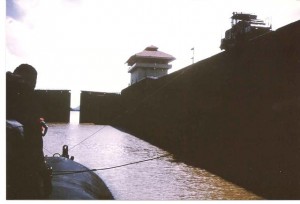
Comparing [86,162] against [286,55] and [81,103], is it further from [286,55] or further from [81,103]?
[81,103]

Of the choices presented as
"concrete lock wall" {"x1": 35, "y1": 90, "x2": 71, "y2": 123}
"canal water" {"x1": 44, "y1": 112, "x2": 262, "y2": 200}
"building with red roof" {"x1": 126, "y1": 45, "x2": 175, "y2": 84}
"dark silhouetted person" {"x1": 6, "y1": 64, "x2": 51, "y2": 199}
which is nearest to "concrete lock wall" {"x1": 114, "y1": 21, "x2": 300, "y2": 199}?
"canal water" {"x1": 44, "y1": 112, "x2": 262, "y2": 200}

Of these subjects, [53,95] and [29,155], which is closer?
[29,155]

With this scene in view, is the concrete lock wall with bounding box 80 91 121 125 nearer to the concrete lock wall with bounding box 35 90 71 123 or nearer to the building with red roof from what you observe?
the concrete lock wall with bounding box 35 90 71 123

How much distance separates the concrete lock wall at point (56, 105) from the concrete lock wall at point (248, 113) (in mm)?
16469

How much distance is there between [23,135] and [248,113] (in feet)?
22.5

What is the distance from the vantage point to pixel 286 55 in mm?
6715

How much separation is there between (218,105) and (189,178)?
2.88 meters

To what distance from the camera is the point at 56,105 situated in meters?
28.2

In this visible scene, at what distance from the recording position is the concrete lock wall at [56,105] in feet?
92.1

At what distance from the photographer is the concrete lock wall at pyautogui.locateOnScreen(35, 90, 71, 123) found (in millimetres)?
28062

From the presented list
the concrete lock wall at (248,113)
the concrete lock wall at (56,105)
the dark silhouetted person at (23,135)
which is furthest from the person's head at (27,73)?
the concrete lock wall at (56,105)

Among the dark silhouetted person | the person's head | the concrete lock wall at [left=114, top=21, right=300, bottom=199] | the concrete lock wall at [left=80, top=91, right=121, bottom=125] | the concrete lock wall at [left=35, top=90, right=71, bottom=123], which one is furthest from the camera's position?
the concrete lock wall at [left=80, top=91, right=121, bottom=125]

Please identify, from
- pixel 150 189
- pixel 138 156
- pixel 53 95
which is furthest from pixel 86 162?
pixel 53 95

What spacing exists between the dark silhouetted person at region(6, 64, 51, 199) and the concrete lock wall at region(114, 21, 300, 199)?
5.35 metres
